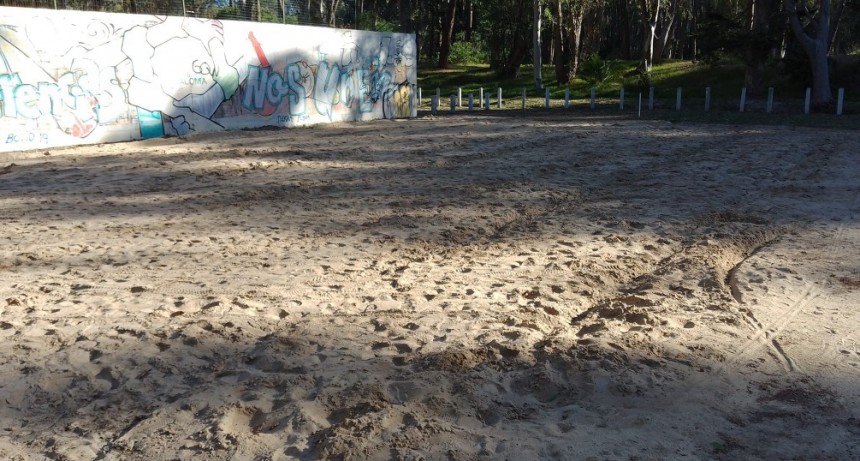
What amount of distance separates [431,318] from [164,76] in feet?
46.3

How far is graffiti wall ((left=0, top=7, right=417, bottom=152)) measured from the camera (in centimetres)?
1507

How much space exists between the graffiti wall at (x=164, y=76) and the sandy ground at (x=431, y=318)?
5.00 metres

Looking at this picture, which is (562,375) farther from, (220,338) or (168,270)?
(168,270)

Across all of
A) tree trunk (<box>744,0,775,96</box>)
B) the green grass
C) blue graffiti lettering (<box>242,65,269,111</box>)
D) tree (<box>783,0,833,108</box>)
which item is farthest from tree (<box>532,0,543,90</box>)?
blue graffiti lettering (<box>242,65,269,111</box>)

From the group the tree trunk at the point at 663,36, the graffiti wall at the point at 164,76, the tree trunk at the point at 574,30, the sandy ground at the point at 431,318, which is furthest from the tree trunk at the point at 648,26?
the sandy ground at the point at 431,318

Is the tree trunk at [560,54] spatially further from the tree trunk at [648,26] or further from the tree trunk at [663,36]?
the tree trunk at [663,36]

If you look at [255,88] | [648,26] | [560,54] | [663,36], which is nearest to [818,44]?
[648,26]

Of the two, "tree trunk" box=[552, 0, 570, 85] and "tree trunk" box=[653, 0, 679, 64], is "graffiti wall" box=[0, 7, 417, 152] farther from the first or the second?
"tree trunk" box=[653, 0, 679, 64]

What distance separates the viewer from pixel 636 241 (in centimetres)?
776

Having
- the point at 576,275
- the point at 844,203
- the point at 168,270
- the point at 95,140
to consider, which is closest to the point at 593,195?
the point at 844,203

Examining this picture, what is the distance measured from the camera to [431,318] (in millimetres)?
5543

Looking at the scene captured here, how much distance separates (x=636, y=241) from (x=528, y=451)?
450 centimetres

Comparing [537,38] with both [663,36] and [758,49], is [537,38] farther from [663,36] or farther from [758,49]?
[758,49]

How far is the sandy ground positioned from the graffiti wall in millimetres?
4999
